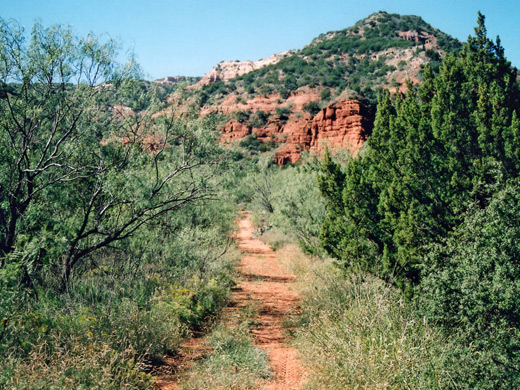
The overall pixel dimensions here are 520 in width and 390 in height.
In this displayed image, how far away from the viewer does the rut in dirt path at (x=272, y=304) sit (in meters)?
5.57

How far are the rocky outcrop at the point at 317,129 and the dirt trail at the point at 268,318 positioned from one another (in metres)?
21.9

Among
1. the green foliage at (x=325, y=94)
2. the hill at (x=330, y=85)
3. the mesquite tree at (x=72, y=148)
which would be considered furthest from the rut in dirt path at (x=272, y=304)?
the green foliage at (x=325, y=94)

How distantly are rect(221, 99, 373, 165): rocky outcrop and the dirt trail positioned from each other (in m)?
21.9

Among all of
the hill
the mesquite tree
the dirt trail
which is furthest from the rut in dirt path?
the hill

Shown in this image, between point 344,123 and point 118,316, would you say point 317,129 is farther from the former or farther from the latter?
point 118,316

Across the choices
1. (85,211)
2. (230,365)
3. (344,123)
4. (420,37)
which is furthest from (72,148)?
(420,37)

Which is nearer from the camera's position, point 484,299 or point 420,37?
point 484,299

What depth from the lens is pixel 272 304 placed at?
938 centimetres

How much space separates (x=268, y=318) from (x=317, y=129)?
35837mm

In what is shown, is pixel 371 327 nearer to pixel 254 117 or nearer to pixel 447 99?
pixel 447 99

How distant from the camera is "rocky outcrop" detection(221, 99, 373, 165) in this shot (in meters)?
37.4

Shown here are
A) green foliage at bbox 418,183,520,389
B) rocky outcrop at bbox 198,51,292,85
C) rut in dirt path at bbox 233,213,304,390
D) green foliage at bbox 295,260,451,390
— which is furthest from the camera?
rocky outcrop at bbox 198,51,292,85

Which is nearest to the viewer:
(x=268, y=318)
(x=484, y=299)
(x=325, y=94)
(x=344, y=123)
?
(x=484, y=299)

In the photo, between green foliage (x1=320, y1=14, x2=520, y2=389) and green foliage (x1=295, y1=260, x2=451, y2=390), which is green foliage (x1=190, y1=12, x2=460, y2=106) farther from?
green foliage (x1=295, y1=260, x2=451, y2=390)
